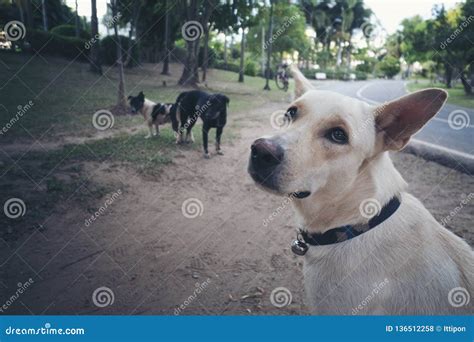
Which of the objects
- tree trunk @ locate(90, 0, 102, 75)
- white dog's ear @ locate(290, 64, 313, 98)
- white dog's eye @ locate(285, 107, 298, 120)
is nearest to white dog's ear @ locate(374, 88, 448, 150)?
white dog's eye @ locate(285, 107, 298, 120)

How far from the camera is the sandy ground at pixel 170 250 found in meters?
2.43

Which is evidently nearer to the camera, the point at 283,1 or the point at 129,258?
the point at 129,258

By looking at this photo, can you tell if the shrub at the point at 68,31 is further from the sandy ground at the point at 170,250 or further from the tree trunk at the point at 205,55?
the sandy ground at the point at 170,250

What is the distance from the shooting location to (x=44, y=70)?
307 centimetres

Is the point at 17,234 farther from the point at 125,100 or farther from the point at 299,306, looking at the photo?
the point at 299,306

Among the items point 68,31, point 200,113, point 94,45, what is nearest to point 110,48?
point 94,45

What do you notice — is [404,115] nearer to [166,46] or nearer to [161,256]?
[161,256]

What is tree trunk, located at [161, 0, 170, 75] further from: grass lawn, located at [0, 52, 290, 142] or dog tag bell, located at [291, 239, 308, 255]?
dog tag bell, located at [291, 239, 308, 255]

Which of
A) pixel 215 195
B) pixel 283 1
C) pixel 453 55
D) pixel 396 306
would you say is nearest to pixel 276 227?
pixel 215 195

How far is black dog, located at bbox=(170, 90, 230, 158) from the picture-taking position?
531 centimetres

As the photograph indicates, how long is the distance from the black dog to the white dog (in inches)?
139

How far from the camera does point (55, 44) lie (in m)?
2.98

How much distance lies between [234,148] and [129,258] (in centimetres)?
346

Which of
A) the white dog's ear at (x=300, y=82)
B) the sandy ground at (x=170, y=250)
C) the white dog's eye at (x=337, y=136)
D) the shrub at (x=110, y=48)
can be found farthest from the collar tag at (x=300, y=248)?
the shrub at (x=110, y=48)
